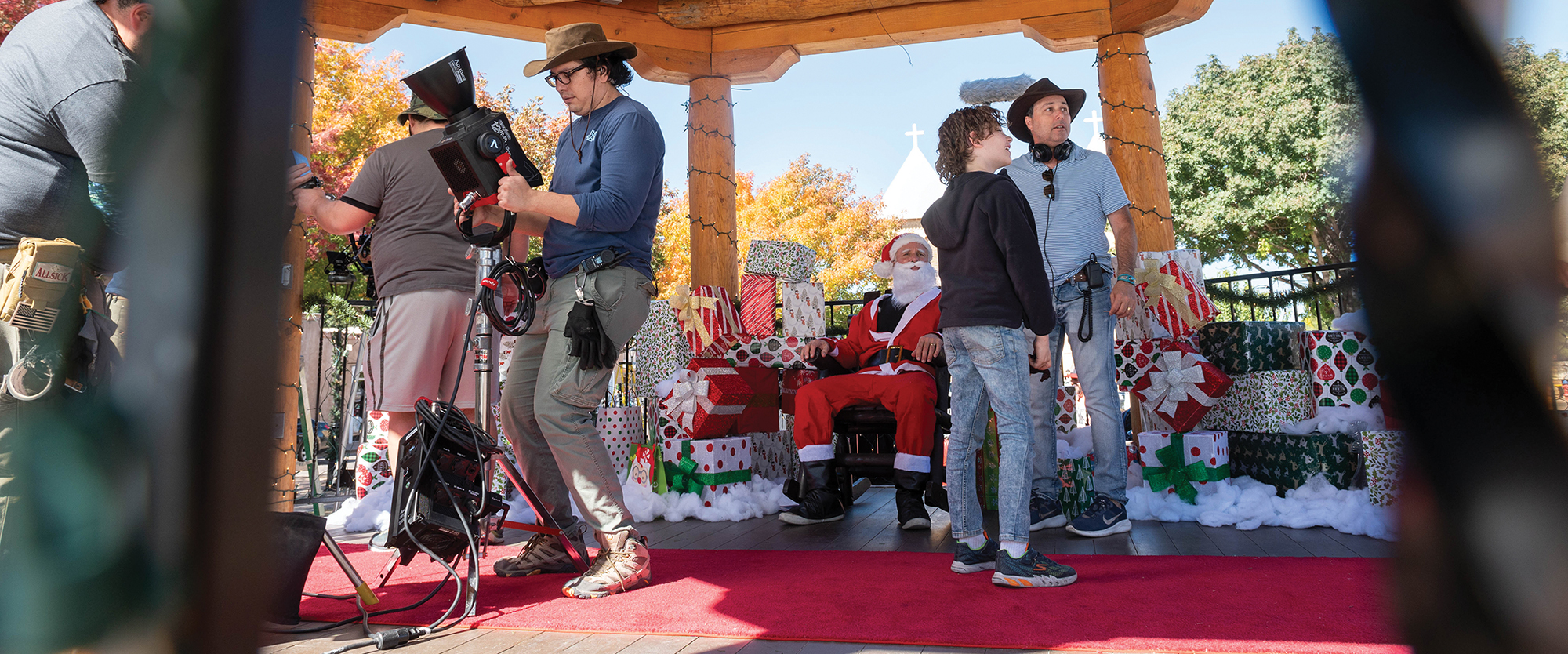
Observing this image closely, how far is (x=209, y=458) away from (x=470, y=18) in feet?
16.6

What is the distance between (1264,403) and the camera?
3713 mm

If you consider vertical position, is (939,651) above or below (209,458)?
below

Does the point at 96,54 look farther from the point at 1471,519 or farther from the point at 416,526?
the point at 1471,519

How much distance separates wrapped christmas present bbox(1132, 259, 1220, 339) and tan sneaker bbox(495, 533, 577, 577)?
109 inches

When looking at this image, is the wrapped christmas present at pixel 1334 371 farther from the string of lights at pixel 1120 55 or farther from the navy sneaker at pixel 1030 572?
the string of lights at pixel 1120 55

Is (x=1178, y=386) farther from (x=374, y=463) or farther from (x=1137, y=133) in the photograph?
(x=374, y=463)

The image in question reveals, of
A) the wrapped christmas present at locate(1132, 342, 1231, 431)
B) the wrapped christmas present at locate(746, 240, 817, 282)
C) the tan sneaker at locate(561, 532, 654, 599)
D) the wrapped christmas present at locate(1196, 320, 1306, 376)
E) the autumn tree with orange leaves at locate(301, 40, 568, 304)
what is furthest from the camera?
the autumn tree with orange leaves at locate(301, 40, 568, 304)

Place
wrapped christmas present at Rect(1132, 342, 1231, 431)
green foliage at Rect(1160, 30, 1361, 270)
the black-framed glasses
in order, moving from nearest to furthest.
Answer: the black-framed glasses, wrapped christmas present at Rect(1132, 342, 1231, 431), green foliage at Rect(1160, 30, 1361, 270)

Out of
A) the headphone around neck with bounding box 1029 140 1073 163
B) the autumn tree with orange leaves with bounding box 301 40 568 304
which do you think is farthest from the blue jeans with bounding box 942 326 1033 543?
the autumn tree with orange leaves with bounding box 301 40 568 304

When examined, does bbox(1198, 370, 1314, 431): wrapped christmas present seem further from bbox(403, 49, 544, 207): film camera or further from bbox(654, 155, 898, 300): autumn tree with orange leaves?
bbox(654, 155, 898, 300): autumn tree with orange leaves

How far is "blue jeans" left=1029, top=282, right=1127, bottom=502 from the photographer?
3.21 metres

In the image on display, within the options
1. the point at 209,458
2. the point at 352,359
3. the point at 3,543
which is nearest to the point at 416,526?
the point at 3,543

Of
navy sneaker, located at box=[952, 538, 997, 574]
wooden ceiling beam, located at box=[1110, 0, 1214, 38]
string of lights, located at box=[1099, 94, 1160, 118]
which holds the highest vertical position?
wooden ceiling beam, located at box=[1110, 0, 1214, 38]

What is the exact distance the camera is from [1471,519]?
0.28 metres
